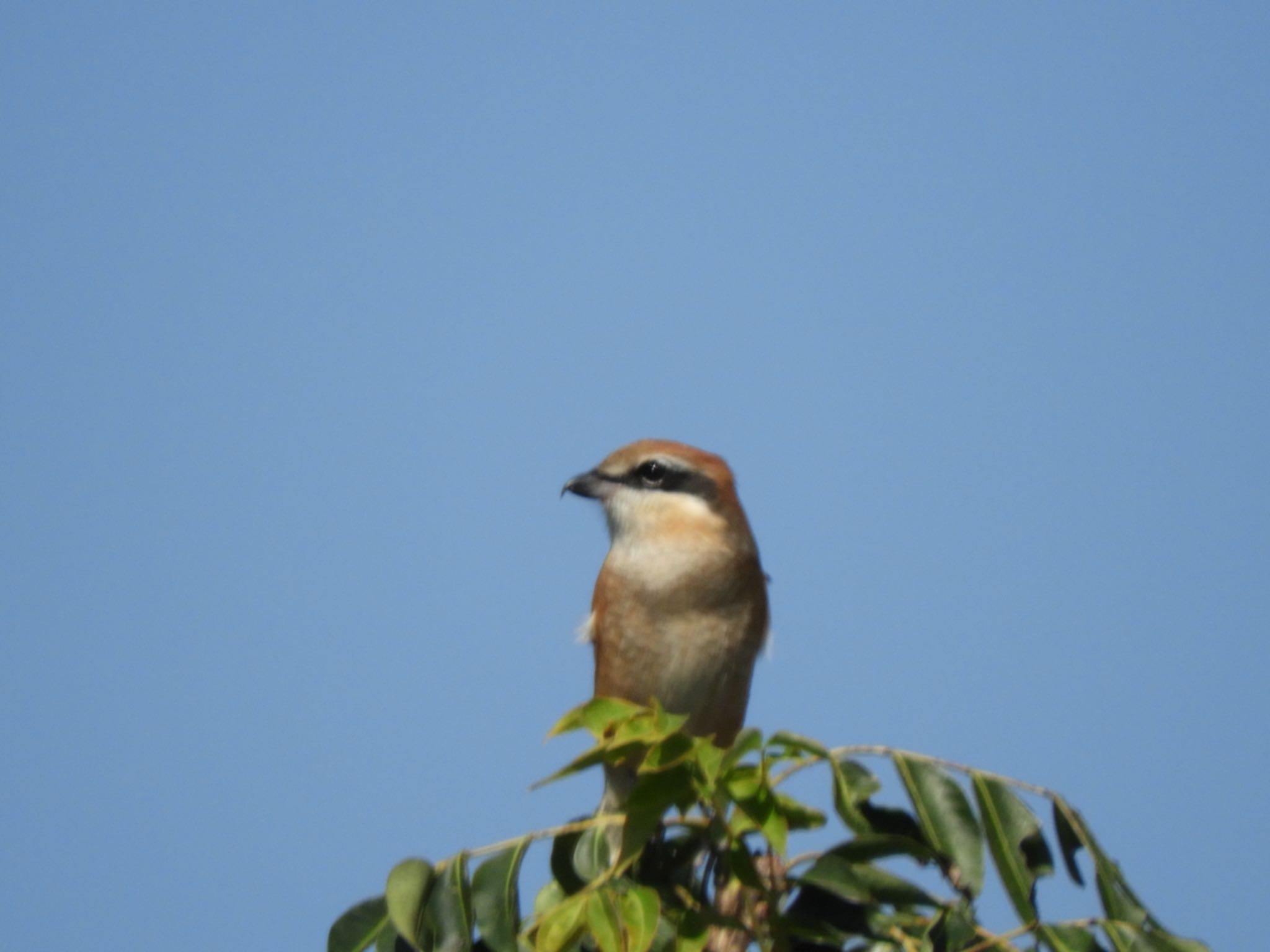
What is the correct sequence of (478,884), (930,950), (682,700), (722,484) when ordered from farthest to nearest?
1. (722,484)
2. (682,700)
3. (478,884)
4. (930,950)

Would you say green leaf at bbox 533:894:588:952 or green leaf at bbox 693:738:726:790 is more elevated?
green leaf at bbox 693:738:726:790

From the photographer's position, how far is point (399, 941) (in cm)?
324

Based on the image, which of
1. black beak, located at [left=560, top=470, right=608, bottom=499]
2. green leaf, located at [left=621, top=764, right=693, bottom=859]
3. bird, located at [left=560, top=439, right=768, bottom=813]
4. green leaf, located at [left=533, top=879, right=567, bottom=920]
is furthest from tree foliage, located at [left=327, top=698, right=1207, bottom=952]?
black beak, located at [left=560, top=470, right=608, bottom=499]

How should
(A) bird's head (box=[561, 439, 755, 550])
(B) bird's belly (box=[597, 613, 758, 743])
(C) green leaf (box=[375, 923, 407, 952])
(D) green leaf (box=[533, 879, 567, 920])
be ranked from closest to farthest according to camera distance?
(C) green leaf (box=[375, 923, 407, 952]) → (D) green leaf (box=[533, 879, 567, 920]) → (B) bird's belly (box=[597, 613, 758, 743]) → (A) bird's head (box=[561, 439, 755, 550])

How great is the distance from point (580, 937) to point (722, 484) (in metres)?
3.16

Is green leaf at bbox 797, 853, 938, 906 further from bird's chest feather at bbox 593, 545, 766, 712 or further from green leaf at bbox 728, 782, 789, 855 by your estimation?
bird's chest feather at bbox 593, 545, 766, 712

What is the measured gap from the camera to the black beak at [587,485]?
6098 millimetres

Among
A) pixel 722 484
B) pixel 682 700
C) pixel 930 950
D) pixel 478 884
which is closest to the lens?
pixel 930 950

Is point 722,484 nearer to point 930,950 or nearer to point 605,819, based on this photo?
point 605,819

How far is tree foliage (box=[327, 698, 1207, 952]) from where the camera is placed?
2.88m

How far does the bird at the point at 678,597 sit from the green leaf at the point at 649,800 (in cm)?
250

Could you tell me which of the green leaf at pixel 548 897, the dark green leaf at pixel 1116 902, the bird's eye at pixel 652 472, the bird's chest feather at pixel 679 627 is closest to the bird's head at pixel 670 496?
the bird's eye at pixel 652 472

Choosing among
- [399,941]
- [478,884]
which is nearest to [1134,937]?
[478,884]

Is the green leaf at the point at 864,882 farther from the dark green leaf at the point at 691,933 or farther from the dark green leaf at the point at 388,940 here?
the dark green leaf at the point at 388,940
